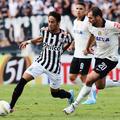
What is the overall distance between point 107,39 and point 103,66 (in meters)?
0.57

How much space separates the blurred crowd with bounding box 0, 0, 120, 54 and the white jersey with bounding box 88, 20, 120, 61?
12.1 meters

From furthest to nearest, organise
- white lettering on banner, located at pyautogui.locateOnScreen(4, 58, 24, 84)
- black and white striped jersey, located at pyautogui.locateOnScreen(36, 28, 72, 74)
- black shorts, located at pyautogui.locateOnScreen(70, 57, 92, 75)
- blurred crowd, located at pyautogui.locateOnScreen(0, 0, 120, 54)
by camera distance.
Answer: blurred crowd, located at pyautogui.locateOnScreen(0, 0, 120, 54), white lettering on banner, located at pyautogui.locateOnScreen(4, 58, 24, 84), black shorts, located at pyautogui.locateOnScreen(70, 57, 92, 75), black and white striped jersey, located at pyautogui.locateOnScreen(36, 28, 72, 74)

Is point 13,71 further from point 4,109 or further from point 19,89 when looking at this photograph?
point 4,109

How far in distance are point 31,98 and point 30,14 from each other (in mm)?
9781

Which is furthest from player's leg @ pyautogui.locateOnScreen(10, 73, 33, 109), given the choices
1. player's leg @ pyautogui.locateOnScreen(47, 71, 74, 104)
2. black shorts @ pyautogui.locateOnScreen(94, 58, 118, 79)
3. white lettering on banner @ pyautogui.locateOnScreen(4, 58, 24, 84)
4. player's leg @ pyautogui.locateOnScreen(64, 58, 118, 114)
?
white lettering on banner @ pyautogui.locateOnScreen(4, 58, 24, 84)

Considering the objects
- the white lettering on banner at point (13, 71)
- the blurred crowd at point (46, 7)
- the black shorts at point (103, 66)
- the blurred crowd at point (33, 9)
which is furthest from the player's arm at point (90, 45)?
the blurred crowd at point (46, 7)

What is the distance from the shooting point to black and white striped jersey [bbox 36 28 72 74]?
41.7 ft

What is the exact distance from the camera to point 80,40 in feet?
51.1

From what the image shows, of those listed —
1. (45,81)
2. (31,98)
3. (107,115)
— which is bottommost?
(45,81)

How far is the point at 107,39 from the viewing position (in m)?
12.8

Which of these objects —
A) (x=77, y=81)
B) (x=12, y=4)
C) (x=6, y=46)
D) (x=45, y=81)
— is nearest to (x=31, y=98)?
(x=77, y=81)

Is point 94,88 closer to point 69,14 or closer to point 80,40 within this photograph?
point 80,40

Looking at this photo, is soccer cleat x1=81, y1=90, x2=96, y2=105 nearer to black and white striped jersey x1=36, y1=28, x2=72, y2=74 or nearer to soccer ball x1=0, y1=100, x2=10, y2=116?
black and white striped jersey x1=36, y1=28, x2=72, y2=74

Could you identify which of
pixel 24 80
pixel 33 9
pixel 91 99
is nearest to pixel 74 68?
pixel 91 99
